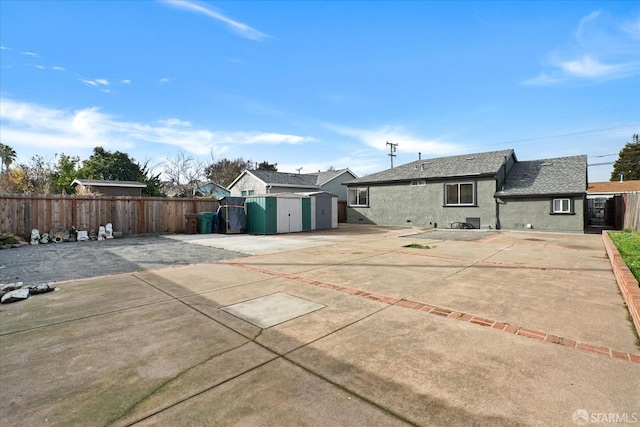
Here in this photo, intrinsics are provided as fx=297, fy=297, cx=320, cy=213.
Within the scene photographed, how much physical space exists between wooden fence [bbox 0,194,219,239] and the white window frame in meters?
17.8

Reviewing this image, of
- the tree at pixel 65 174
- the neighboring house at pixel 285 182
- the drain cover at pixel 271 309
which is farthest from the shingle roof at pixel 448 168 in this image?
the tree at pixel 65 174

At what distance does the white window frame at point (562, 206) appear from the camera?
14.6 meters

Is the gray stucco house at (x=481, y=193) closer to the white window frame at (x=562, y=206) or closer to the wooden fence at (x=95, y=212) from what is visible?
the white window frame at (x=562, y=206)

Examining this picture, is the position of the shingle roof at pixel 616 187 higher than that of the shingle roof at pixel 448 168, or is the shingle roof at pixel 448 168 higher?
the shingle roof at pixel 448 168

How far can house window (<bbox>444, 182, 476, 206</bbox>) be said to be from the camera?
17.3m

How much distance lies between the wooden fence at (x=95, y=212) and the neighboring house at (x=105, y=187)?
34.6ft

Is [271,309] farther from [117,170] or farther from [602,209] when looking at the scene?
[117,170]

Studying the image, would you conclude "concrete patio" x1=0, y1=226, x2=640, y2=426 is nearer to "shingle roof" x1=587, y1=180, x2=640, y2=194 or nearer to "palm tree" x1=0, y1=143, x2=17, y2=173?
"shingle roof" x1=587, y1=180, x2=640, y2=194

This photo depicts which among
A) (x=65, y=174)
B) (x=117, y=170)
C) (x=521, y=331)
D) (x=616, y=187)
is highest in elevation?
(x=117, y=170)

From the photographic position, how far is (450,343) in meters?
2.96
